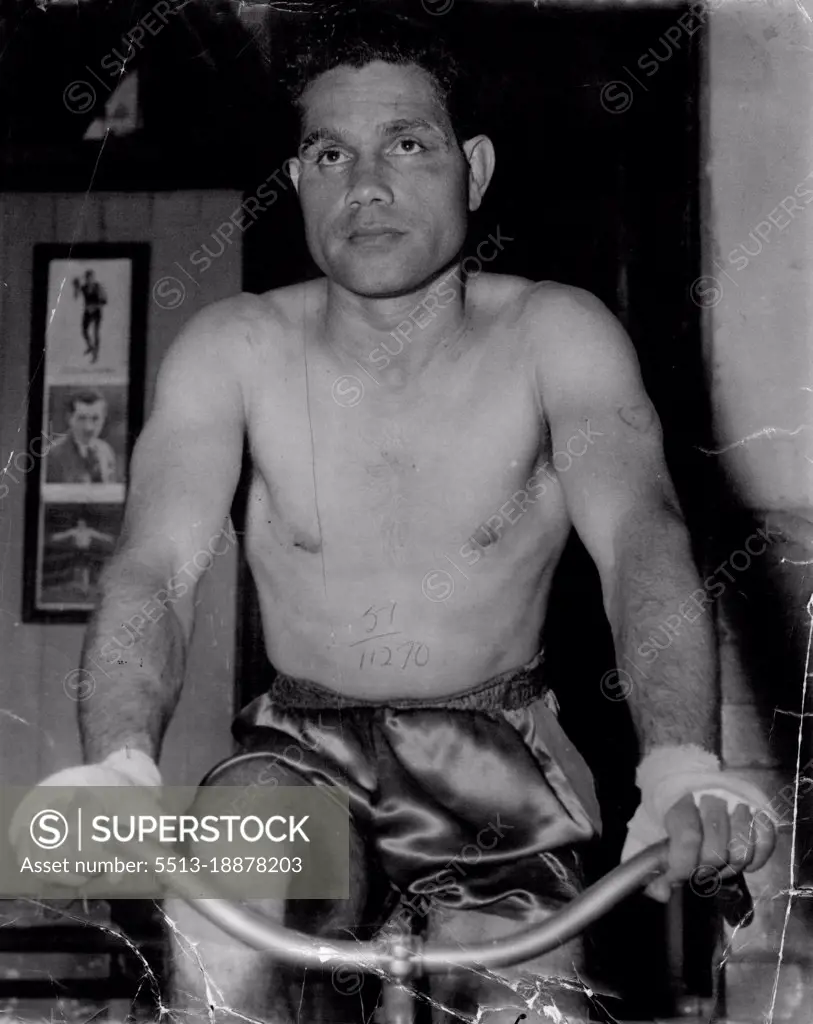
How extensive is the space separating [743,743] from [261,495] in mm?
623

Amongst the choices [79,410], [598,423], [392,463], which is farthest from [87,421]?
[598,423]

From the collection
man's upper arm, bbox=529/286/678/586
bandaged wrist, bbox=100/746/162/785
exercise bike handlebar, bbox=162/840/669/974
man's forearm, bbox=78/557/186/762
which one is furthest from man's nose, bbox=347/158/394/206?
exercise bike handlebar, bbox=162/840/669/974

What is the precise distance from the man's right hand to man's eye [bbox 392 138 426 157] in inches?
28.9

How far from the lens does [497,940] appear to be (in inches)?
41.6

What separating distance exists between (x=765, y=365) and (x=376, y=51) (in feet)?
1.93

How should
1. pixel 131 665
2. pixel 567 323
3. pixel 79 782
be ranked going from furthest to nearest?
1. pixel 567 323
2. pixel 131 665
3. pixel 79 782

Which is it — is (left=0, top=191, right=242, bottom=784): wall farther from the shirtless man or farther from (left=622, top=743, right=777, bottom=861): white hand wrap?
(left=622, top=743, right=777, bottom=861): white hand wrap

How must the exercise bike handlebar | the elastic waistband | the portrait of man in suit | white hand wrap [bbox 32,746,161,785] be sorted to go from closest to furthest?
the exercise bike handlebar → white hand wrap [bbox 32,746,161,785] → the elastic waistband → the portrait of man in suit

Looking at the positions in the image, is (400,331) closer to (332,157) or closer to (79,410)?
(332,157)

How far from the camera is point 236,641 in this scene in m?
1.37

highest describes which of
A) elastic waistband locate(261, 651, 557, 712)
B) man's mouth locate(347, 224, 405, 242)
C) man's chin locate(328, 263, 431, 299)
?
man's mouth locate(347, 224, 405, 242)

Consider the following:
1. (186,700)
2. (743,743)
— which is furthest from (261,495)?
(743,743)

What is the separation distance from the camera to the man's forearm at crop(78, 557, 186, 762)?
126 cm

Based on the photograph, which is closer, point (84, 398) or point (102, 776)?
point (102, 776)
